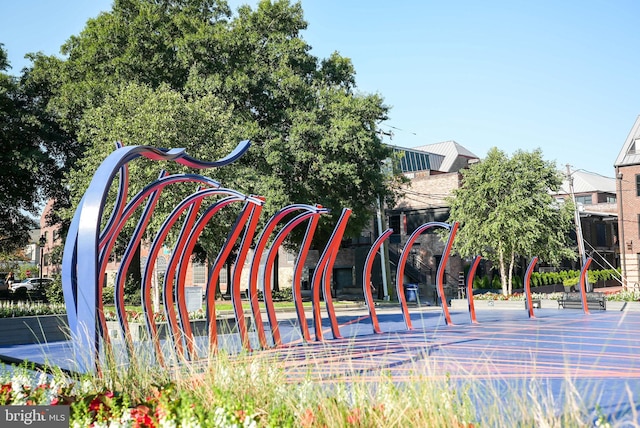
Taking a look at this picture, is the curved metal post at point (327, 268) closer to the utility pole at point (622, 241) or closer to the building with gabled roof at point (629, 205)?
the utility pole at point (622, 241)

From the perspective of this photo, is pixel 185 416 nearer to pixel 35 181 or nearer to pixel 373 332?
pixel 373 332

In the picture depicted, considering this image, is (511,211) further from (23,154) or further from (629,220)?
(23,154)

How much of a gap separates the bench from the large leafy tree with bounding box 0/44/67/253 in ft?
78.6

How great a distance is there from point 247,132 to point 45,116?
10749 millimetres

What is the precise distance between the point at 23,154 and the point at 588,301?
82.9 ft

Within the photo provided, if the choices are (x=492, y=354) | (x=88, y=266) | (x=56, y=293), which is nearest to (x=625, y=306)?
(x=492, y=354)

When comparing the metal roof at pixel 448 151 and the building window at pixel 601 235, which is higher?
the metal roof at pixel 448 151

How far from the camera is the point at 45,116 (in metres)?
32.6

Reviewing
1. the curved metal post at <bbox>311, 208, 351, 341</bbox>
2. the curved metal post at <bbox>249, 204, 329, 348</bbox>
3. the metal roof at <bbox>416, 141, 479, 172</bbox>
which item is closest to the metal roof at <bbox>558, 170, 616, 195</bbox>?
the metal roof at <bbox>416, 141, 479, 172</bbox>

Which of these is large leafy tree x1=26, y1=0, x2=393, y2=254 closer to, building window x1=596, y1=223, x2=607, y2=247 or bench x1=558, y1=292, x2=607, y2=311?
bench x1=558, y1=292, x2=607, y2=311

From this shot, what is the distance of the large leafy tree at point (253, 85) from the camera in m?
30.0

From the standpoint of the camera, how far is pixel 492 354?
12.2m

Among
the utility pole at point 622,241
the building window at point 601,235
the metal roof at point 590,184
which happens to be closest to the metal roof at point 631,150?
the utility pole at point 622,241

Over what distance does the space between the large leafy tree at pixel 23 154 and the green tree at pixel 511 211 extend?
20661 mm
